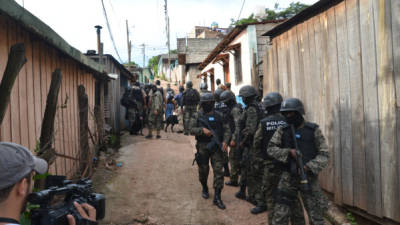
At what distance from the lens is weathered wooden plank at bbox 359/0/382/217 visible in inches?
135

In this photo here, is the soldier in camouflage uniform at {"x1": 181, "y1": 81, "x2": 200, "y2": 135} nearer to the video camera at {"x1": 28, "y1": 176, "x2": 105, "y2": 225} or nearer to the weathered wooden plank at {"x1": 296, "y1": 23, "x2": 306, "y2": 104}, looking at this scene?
the weathered wooden plank at {"x1": 296, "y1": 23, "x2": 306, "y2": 104}

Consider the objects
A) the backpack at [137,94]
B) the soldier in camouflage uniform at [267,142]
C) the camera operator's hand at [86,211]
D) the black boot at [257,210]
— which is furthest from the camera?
the backpack at [137,94]

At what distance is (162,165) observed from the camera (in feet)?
23.3

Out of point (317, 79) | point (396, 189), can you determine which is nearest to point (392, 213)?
point (396, 189)

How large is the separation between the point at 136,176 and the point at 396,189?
4751 millimetres

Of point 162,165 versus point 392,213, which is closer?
point 392,213

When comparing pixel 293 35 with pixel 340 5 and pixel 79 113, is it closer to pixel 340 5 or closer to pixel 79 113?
pixel 340 5

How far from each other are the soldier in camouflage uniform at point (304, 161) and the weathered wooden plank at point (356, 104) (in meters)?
0.85

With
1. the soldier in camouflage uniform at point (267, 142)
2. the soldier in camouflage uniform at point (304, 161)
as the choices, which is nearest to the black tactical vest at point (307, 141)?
the soldier in camouflage uniform at point (304, 161)

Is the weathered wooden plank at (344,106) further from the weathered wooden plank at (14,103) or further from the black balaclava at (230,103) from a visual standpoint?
the weathered wooden plank at (14,103)

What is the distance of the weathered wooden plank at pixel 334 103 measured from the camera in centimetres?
416

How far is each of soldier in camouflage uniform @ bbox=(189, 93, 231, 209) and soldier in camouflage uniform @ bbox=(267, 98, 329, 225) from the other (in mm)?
1512

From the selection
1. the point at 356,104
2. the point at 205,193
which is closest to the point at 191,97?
the point at 205,193

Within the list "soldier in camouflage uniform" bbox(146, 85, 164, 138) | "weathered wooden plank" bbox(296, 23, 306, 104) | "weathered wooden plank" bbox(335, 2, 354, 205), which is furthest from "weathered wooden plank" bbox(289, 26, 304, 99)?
"soldier in camouflage uniform" bbox(146, 85, 164, 138)
